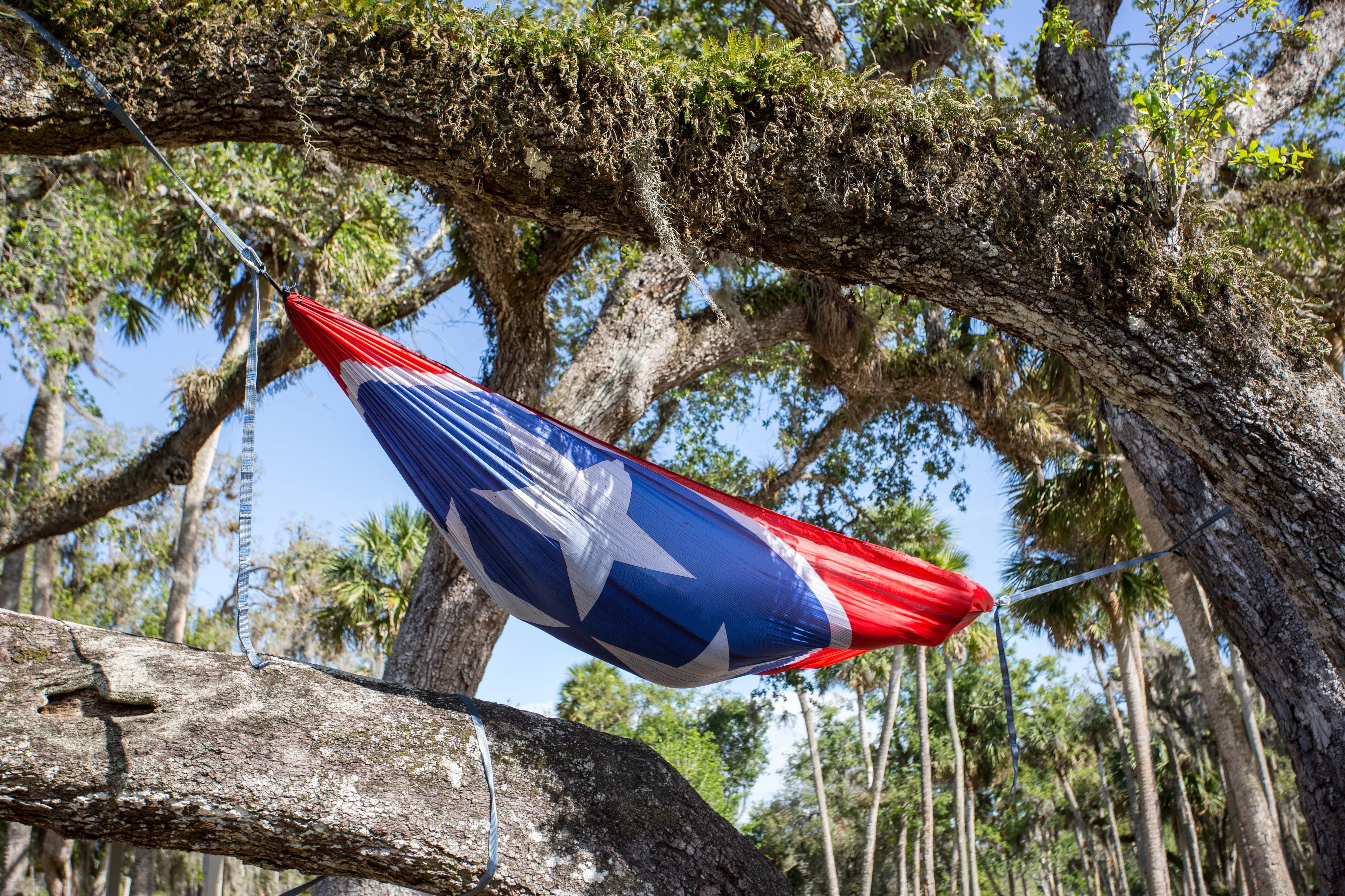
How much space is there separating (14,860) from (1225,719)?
14.1 metres

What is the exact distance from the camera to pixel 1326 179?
797cm

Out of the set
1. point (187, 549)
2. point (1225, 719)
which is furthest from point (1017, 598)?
point (187, 549)

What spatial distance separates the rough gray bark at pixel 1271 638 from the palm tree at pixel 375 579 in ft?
35.5

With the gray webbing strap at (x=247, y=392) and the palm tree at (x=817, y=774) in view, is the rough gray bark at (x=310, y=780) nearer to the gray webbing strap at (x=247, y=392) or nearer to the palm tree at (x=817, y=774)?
the gray webbing strap at (x=247, y=392)

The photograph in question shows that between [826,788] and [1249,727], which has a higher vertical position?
[826,788]

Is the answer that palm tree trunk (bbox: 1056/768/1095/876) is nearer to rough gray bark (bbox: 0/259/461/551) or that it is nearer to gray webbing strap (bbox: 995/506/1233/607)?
gray webbing strap (bbox: 995/506/1233/607)

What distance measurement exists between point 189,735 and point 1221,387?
10.6 ft

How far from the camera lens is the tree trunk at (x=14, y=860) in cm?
1115

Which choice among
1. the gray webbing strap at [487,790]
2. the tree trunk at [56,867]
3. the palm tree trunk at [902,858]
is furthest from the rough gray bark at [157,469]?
the palm tree trunk at [902,858]

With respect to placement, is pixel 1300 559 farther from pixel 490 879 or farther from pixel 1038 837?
pixel 1038 837

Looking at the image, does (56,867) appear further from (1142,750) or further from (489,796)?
(1142,750)

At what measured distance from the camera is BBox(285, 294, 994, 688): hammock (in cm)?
321

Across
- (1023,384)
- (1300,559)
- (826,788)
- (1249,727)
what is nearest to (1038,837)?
(826,788)

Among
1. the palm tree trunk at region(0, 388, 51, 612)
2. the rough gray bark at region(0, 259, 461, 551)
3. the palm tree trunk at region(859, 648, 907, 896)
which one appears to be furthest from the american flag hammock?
the palm tree trunk at region(859, 648, 907, 896)
